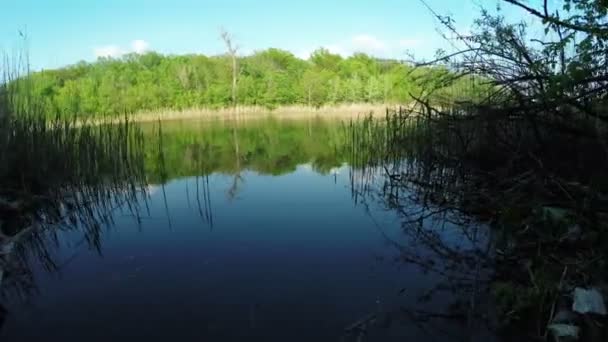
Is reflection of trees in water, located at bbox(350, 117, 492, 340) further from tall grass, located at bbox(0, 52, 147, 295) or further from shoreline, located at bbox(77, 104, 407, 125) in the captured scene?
shoreline, located at bbox(77, 104, 407, 125)

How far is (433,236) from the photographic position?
3848 mm

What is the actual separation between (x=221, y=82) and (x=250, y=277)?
32.2 meters

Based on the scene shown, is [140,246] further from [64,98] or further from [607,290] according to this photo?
[64,98]

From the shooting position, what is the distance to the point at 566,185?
3.04 m

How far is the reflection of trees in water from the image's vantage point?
2.44m

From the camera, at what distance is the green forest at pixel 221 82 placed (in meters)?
27.5

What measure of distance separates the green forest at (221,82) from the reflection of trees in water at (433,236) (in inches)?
775

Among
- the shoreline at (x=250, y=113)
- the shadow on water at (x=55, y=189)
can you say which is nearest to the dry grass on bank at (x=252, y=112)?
the shoreline at (x=250, y=113)

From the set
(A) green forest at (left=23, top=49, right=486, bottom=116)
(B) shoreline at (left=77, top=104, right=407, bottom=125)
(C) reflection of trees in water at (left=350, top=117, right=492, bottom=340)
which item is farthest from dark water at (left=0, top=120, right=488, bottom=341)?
(A) green forest at (left=23, top=49, right=486, bottom=116)

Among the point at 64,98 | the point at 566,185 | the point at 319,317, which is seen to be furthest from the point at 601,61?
the point at 64,98

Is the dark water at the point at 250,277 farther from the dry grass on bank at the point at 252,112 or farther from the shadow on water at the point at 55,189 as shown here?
the dry grass on bank at the point at 252,112

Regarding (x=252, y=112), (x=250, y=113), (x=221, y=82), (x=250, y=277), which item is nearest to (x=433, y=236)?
(x=250, y=277)

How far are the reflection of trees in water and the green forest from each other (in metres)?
19.7

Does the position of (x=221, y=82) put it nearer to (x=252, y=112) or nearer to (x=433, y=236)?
(x=252, y=112)
